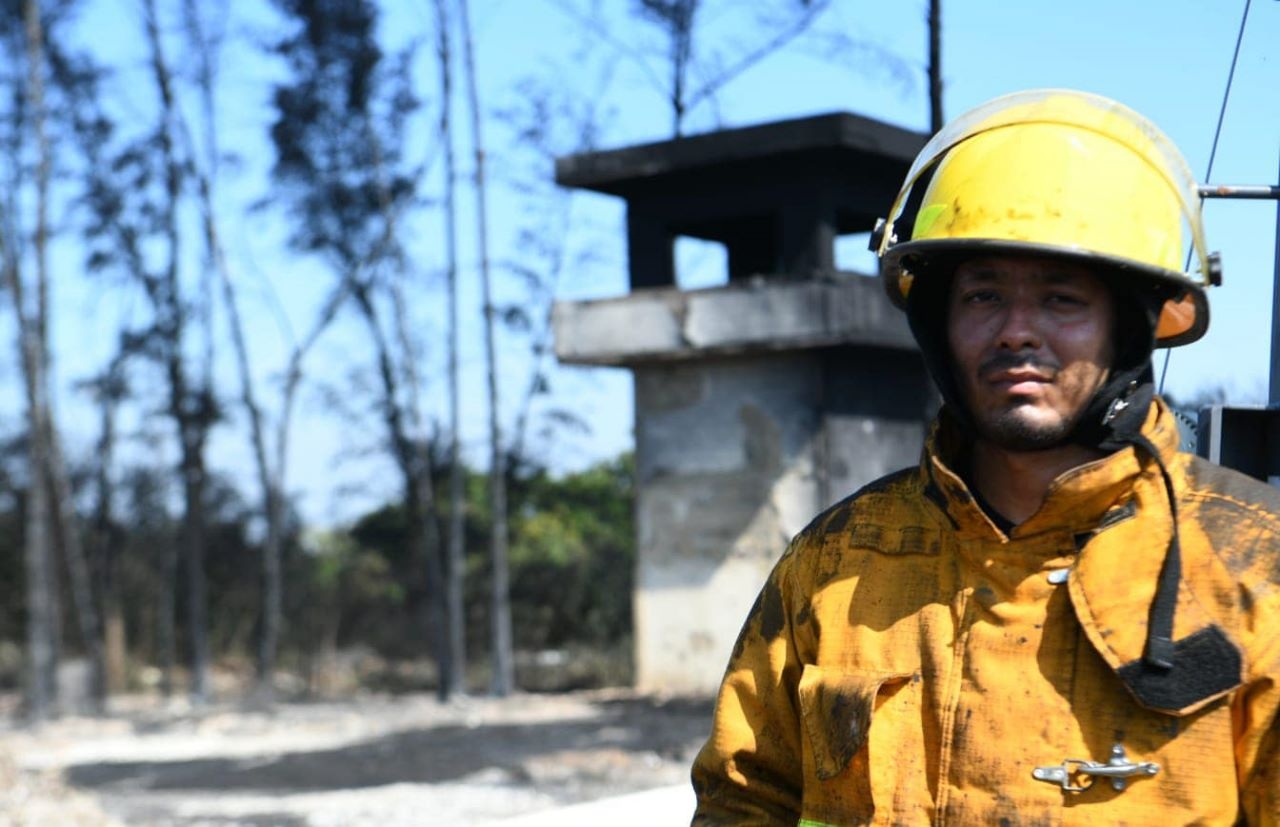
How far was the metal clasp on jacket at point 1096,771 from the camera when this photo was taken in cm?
173

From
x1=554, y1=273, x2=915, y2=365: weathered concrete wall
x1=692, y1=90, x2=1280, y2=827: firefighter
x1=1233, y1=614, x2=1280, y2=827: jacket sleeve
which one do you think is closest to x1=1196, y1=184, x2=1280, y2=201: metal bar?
x1=692, y1=90, x2=1280, y2=827: firefighter

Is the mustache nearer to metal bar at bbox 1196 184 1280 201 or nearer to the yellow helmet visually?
the yellow helmet

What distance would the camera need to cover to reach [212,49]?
62.0ft

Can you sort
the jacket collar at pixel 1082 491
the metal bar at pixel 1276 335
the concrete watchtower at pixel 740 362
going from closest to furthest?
the jacket collar at pixel 1082 491, the metal bar at pixel 1276 335, the concrete watchtower at pixel 740 362

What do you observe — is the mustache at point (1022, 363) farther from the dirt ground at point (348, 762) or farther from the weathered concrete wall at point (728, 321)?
the weathered concrete wall at point (728, 321)

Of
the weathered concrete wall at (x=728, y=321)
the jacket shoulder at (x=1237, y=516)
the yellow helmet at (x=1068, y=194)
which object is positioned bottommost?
the jacket shoulder at (x=1237, y=516)

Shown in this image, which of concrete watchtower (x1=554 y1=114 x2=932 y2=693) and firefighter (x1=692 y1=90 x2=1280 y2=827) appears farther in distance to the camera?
concrete watchtower (x1=554 y1=114 x2=932 y2=693)

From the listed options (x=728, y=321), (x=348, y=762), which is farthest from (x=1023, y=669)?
(x=728, y=321)

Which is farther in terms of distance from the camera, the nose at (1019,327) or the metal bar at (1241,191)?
the metal bar at (1241,191)

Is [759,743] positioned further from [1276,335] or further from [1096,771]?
[1276,335]

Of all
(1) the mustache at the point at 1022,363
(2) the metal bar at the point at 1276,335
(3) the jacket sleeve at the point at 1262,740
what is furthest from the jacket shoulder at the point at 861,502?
(2) the metal bar at the point at 1276,335

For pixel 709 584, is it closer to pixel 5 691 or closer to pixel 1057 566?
pixel 1057 566

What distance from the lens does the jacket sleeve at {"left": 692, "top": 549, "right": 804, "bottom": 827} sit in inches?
81.7

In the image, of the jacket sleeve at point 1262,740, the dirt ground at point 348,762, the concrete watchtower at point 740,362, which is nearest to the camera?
the jacket sleeve at point 1262,740
